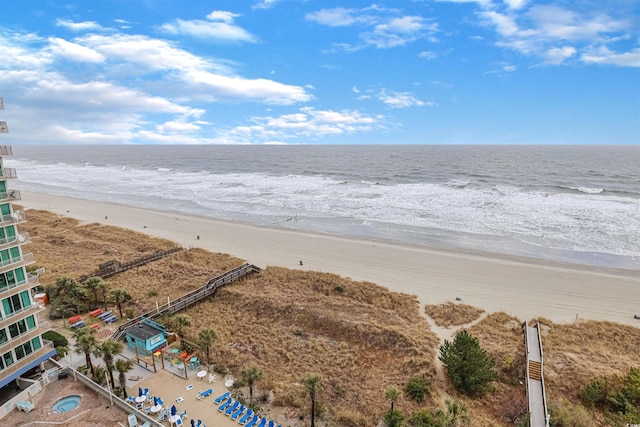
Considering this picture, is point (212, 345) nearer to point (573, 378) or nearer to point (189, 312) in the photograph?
point (189, 312)

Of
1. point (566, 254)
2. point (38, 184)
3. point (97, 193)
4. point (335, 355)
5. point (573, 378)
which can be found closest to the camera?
point (573, 378)

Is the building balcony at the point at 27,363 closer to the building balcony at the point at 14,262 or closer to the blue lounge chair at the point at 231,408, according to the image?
the building balcony at the point at 14,262

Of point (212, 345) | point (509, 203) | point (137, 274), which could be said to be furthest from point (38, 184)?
point (509, 203)

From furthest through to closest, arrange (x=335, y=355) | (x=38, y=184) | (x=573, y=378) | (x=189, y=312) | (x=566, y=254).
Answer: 1. (x=38, y=184)
2. (x=566, y=254)
3. (x=189, y=312)
4. (x=335, y=355)
5. (x=573, y=378)

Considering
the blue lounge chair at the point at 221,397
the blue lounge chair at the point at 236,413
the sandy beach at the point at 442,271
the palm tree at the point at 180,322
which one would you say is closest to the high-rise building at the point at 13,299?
the palm tree at the point at 180,322

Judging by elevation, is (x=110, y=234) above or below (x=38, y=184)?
below

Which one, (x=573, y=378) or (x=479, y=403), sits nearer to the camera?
(x=479, y=403)

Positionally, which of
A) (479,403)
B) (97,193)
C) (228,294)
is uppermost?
(97,193)

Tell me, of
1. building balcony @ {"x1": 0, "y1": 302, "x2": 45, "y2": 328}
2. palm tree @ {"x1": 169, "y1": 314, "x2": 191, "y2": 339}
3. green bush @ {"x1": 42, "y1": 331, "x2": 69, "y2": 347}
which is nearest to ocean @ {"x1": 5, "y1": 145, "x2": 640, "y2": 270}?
palm tree @ {"x1": 169, "y1": 314, "x2": 191, "y2": 339}

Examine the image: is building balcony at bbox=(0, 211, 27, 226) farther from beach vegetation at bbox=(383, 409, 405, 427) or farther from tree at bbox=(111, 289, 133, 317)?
beach vegetation at bbox=(383, 409, 405, 427)
